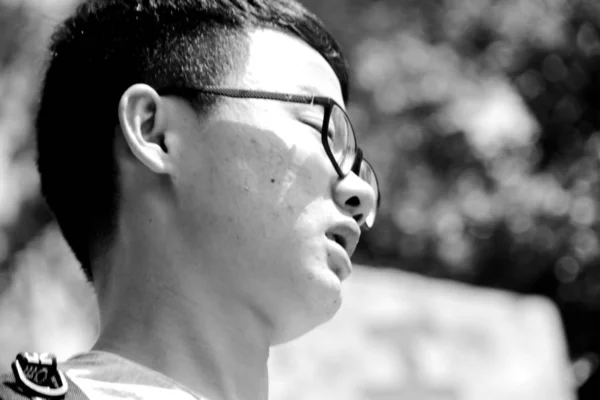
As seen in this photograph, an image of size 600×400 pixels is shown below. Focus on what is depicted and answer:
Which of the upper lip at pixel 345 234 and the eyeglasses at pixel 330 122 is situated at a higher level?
the eyeglasses at pixel 330 122

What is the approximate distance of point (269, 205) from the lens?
223 centimetres

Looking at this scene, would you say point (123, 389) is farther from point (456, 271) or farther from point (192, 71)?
point (456, 271)

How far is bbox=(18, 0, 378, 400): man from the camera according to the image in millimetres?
2217

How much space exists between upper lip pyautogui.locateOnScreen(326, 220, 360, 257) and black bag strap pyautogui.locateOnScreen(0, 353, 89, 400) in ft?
1.93

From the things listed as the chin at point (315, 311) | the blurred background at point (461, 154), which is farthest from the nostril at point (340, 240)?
the blurred background at point (461, 154)

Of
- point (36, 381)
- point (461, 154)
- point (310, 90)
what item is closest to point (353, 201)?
point (310, 90)

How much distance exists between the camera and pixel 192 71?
2408mm

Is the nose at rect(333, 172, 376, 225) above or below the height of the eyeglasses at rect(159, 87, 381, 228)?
below

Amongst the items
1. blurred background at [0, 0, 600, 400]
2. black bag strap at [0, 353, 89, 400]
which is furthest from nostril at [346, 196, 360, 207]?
blurred background at [0, 0, 600, 400]

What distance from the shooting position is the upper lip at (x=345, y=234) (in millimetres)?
2293

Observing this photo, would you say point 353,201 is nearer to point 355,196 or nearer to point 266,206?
point 355,196

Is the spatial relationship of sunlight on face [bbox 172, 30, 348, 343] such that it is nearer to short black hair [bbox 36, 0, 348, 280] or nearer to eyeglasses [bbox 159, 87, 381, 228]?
eyeglasses [bbox 159, 87, 381, 228]

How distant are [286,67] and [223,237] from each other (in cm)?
39

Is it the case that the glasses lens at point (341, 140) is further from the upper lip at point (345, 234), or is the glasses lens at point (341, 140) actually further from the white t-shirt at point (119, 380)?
the white t-shirt at point (119, 380)
